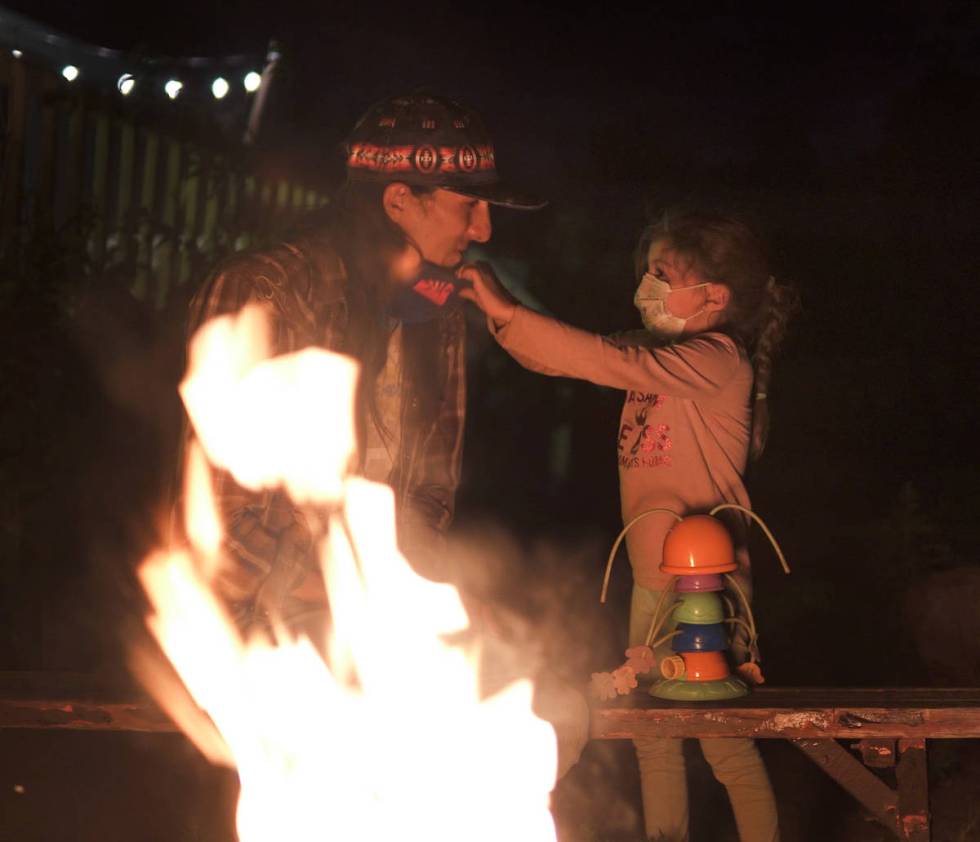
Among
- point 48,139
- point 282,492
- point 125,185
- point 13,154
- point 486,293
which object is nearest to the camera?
point 282,492

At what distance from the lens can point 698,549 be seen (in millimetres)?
3980

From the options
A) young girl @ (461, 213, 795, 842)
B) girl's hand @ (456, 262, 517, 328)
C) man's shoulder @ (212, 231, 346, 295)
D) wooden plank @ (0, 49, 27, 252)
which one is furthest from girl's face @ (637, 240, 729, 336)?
wooden plank @ (0, 49, 27, 252)

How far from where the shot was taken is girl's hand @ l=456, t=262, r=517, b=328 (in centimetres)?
420

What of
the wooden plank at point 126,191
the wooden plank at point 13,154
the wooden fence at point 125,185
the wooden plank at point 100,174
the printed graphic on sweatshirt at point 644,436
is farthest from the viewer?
the wooden plank at point 126,191

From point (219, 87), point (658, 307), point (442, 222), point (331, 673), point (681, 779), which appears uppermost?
point (219, 87)

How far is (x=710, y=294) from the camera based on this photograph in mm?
4434

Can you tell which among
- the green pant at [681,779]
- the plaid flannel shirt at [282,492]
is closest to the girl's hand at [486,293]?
the plaid flannel shirt at [282,492]

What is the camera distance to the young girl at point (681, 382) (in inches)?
166

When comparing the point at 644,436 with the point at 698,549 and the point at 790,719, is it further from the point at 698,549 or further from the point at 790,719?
the point at 790,719

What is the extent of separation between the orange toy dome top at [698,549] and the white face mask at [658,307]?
27.2 inches

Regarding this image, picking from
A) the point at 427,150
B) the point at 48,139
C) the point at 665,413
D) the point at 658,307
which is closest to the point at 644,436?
the point at 665,413

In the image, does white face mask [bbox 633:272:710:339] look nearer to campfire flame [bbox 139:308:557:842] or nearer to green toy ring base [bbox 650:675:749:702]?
campfire flame [bbox 139:308:557:842]

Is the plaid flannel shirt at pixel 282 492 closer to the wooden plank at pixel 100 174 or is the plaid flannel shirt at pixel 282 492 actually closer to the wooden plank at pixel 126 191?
the wooden plank at pixel 100 174

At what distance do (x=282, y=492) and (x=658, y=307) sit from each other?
51.5 inches
